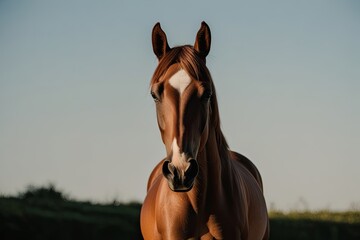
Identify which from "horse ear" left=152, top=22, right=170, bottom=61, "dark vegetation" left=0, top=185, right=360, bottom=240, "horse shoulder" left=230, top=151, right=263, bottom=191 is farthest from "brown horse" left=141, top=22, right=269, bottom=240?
"dark vegetation" left=0, top=185, right=360, bottom=240

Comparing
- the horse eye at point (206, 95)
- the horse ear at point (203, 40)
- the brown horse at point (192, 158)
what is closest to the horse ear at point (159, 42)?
the brown horse at point (192, 158)

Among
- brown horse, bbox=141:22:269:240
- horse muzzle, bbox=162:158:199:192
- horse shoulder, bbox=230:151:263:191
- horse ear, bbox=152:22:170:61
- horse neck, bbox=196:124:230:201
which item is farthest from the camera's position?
horse shoulder, bbox=230:151:263:191

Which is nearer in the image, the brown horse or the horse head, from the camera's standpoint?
the horse head

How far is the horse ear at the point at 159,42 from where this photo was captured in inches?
202

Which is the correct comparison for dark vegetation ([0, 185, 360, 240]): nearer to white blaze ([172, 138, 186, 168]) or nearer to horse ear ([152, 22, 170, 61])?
horse ear ([152, 22, 170, 61])

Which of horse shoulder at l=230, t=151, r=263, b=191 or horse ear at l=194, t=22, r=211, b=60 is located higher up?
horse ear at l=194, t=22, r=211, b=60

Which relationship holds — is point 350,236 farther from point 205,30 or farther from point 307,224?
point 205,30

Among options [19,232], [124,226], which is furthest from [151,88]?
[124,226]

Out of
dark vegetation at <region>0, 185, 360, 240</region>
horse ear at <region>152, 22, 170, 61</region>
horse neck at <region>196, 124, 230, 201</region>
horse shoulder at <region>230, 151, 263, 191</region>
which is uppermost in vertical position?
horse ear at <region>152, 22, 170, 61</region>

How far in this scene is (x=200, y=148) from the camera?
15.6 ft

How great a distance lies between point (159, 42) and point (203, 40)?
1.20 ft

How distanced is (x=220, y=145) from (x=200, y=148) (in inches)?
21.1

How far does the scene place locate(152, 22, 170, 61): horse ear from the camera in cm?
514

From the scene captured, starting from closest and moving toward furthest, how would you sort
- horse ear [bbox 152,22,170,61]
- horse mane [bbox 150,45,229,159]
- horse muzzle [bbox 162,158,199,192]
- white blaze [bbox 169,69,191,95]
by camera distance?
horse muzzle [bbox 162,158,199,192], white blaze [bbox 169,69,191,95], horse mane [bbox 150,45,229,159], horse ear [bbox 152,22,170,61]
